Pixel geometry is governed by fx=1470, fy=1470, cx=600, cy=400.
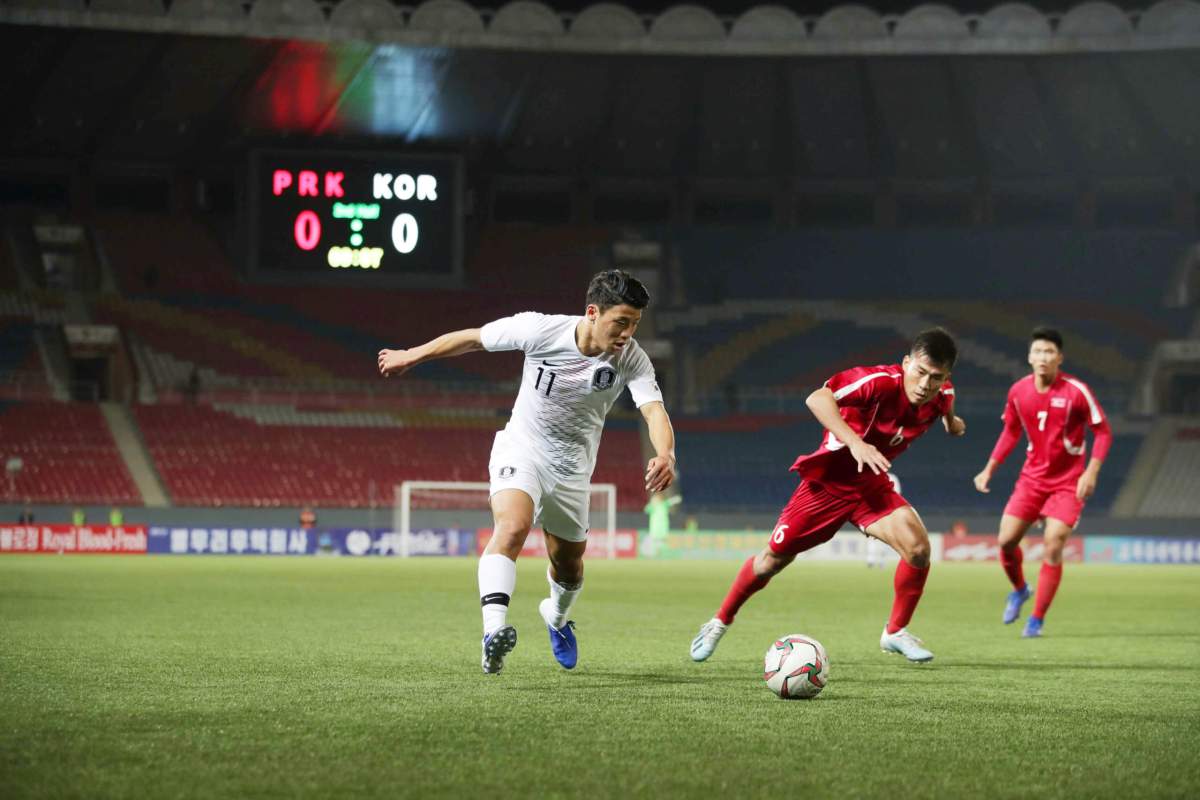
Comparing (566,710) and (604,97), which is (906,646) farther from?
(604,97)

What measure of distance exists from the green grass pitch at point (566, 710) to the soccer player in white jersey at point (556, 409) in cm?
74

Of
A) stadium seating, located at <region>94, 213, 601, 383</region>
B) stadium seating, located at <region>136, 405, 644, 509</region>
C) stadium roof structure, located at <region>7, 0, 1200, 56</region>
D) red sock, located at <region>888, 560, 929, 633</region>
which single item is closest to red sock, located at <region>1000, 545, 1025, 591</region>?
red sock, located at <region>888, 560, 929, 633</region>

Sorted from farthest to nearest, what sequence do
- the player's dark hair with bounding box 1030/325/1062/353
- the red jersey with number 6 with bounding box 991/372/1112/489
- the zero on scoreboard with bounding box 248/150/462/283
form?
the zero on scoreboard with bounding box 248/150/462/283 < the red jersey with number 6 with bounding box 991/372/1112/489 < the player's dark hair with bounding box 1030/325/1062/353

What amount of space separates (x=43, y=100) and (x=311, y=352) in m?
10.5


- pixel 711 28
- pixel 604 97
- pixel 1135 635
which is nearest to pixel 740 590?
pixel 1135 635

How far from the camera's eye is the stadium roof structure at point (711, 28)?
37.6 m

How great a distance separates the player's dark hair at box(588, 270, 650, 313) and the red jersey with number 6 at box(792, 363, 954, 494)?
1455 mm

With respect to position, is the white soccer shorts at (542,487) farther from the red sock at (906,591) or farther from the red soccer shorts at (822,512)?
the red sock at (906,591)

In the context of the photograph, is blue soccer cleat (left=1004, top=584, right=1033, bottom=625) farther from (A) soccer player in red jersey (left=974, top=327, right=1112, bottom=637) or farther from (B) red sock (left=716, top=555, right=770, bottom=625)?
(B) red sock (left=716, top=555, right=770, bottom=625)

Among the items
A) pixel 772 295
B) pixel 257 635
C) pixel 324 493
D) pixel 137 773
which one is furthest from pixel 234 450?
pixel 137 773

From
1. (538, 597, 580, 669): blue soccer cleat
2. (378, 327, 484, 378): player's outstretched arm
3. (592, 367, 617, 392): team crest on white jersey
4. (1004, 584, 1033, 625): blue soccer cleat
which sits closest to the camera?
(378, 327, 484, 378): player's outstretched arm

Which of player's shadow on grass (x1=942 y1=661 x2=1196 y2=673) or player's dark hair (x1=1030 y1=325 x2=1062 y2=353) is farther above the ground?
player's dark hair (x1=1030 y1=325 x2=1062 y2=353)

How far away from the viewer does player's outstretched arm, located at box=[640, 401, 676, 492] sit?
23.9 feet

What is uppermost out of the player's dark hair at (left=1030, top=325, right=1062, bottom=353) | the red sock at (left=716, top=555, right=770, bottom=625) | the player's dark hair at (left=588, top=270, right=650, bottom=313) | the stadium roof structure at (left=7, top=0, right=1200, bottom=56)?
the stadium roof structure at (left=7, top=0, right=1200, bottom=56)
